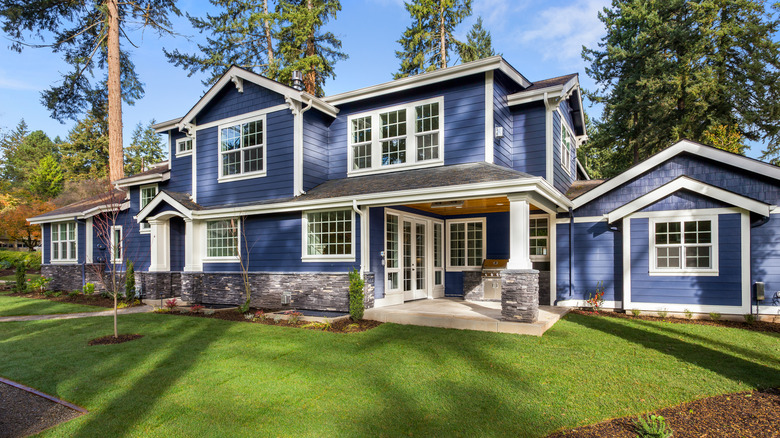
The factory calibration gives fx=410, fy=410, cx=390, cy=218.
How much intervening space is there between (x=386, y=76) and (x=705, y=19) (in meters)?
15.9

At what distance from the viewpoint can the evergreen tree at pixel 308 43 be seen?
66.4ft

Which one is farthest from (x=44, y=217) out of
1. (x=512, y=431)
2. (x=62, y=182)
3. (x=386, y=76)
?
(x=62, y=182)

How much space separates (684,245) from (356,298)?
732 cm

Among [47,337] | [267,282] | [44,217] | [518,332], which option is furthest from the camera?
[44,217]

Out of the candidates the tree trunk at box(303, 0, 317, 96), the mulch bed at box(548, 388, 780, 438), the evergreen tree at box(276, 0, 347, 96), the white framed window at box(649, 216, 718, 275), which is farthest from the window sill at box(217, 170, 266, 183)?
the mulch bed at box(548, 388, 780, 438)

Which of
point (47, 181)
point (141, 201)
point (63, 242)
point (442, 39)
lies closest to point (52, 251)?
point (63, 242)

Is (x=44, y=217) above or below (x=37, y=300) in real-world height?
above

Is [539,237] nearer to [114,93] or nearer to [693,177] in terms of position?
[693,177]

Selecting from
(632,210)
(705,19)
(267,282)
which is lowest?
(267,282)

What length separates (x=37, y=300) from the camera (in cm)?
1388

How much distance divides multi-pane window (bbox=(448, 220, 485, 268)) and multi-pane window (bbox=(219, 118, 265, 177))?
19.6 ft

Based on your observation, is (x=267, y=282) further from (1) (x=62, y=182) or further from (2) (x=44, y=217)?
(1) (x=62, y=182)

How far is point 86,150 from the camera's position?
126ft

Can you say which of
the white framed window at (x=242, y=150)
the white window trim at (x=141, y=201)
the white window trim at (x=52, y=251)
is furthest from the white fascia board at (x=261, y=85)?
the white window trim at (x=52, y=251)
